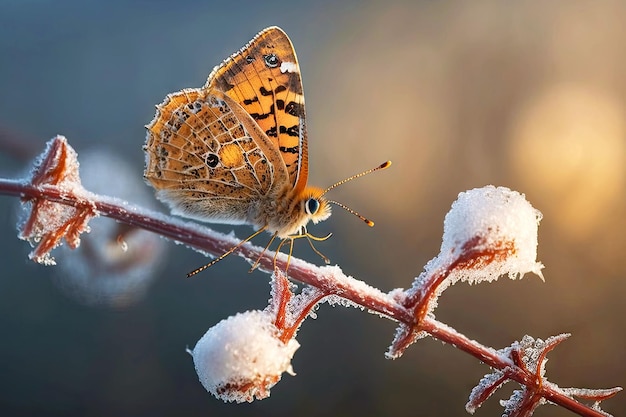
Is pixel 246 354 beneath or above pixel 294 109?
beneath

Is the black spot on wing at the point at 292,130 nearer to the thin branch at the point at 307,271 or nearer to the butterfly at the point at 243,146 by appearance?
the butterfly at the point at 243,146

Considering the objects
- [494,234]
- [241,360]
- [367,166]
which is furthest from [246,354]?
[367,166]

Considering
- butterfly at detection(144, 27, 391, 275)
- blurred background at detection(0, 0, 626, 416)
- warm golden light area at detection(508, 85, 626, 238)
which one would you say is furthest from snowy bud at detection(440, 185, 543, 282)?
warm golden light area at detection(508, 85, 626, 238)

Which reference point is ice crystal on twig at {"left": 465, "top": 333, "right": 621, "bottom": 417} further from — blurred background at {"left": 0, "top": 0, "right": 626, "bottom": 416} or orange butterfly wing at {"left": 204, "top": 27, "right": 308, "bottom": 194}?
blurred background at {"left": 0, "top": 0, "right": 626, "bottom": 416}

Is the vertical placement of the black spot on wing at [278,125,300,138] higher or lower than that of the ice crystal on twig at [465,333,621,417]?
higher

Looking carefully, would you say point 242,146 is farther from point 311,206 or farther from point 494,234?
point 494,234

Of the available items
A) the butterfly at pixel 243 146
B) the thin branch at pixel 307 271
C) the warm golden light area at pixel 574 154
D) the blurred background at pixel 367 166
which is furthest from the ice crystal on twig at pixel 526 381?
the warm golden light area at pixel 574 154
